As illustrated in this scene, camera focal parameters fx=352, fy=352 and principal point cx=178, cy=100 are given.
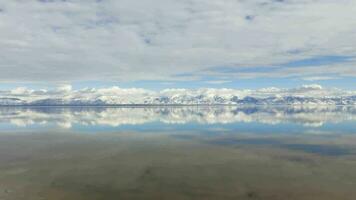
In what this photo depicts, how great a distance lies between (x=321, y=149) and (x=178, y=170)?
23.0m

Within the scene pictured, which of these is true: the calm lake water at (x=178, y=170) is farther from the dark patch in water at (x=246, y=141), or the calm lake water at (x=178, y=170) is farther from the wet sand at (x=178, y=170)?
the dark patch in water at (x=246, y=141)

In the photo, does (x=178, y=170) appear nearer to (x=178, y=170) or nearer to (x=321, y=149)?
(x=178, y=170)

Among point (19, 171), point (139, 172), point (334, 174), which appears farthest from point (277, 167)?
point (19, 171)

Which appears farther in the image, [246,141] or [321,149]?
[246,141]

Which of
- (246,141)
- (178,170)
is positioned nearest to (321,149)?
(246,141)

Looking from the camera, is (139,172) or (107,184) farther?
(139,172)

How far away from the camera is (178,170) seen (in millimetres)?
33281

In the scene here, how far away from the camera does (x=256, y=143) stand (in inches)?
2100

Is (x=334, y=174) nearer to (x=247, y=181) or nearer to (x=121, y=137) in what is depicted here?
(x=247, y=181)

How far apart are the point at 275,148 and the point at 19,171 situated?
31718 millimetres

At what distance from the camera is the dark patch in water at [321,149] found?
43219mm

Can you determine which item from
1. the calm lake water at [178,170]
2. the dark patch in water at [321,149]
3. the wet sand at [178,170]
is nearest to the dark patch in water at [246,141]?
the wet sand at [178,170]

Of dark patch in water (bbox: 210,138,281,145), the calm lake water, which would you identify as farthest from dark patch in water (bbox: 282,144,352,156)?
dark patch in water (bbox: 210,138,281,145)

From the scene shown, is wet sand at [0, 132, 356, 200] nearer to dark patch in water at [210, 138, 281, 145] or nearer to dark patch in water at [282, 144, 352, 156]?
dark patch in water at [282, 144, 352, 156]
